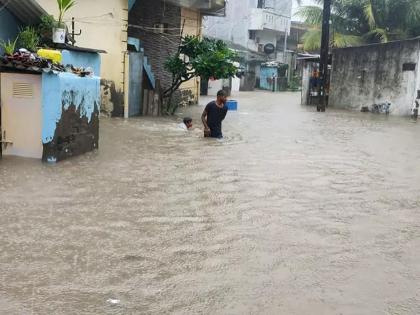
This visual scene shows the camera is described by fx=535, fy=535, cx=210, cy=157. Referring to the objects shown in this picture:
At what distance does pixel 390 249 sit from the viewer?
16.4 ft

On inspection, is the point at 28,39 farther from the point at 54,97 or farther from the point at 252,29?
the point at 252,29

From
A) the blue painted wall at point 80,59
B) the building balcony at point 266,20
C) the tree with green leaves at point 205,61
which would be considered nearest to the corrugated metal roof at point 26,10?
the blue painted wall at point 80,59

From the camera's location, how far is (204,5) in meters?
19.4

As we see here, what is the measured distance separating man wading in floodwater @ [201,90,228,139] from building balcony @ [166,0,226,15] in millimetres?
7412

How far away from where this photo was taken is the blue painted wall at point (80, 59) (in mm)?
11008

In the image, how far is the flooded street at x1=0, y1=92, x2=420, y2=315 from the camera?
377 cm

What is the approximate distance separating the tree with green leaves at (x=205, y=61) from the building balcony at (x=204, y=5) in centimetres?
305

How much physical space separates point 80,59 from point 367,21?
63.1 ft

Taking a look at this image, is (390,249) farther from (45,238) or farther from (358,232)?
(45,238)

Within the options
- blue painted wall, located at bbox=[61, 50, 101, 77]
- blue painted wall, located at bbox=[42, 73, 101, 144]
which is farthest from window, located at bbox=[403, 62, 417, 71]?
blue painted wall, located at bbox=[42, 73, 101, 144]

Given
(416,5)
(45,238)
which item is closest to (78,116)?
(45,238)

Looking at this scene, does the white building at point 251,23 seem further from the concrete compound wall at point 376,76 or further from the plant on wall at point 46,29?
the plant on wall at point 46,29

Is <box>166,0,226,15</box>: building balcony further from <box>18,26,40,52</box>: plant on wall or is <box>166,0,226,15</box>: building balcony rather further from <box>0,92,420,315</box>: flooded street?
<box>0,92,420,315</box>: flooded street

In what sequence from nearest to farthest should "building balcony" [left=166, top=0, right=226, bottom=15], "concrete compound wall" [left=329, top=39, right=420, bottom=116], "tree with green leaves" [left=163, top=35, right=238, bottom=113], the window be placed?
1. "tree with green leaves" [left=163, top=35, right=238, bottom=113]
2. "building balcony" [left=166, top=0, right=226, bottom=15]
3. the window
4. "concrete compound wall" [left=329, top=39, right=420, bottom=116]
